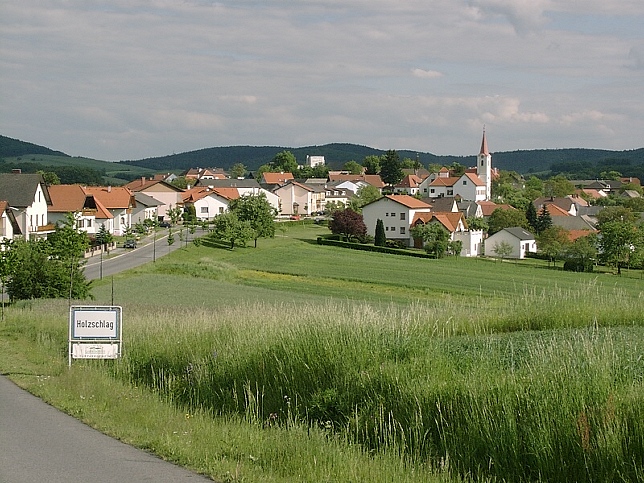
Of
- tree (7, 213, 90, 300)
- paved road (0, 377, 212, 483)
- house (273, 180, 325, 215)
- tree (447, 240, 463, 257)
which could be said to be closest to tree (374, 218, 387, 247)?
tree (447, 240, 463, 257)

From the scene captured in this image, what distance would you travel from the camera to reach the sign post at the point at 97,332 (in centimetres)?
1570

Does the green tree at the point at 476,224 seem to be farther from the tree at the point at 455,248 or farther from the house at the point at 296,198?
the house at the point at 296,198

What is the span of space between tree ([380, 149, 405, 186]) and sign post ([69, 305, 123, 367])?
6840 inches

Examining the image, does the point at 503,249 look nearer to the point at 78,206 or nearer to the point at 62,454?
the point at 78,206

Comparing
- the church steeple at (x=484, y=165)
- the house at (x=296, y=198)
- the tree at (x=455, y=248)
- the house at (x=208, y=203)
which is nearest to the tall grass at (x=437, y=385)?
the tree at (x=455, y=248)

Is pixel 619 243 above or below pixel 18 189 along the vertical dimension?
below

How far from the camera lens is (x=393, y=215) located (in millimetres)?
104312

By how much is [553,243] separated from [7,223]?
5705cm

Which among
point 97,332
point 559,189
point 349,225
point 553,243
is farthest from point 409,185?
point 97,332

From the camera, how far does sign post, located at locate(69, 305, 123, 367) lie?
1570cm

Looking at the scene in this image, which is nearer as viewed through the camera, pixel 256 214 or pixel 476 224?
pixel 256 214

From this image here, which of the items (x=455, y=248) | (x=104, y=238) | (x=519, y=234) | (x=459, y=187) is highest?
(x=459, y=187)

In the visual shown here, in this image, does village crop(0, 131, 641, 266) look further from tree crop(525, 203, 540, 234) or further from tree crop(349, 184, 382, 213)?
tree crop(525, 203, 540, 234)

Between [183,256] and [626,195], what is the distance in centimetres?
15413
